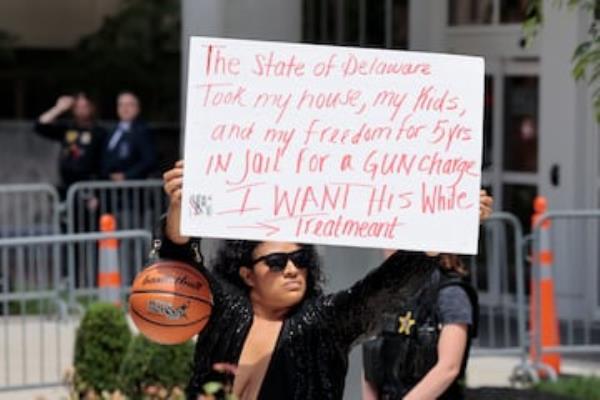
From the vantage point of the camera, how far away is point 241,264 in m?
5.32

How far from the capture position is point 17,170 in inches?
701

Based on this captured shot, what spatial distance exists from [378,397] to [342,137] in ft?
5.90


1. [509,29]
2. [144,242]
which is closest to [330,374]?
[144,242]

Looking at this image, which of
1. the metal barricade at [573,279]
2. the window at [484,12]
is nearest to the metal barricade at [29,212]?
the window at [484,12]

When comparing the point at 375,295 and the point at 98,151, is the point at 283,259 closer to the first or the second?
the point at 375,295

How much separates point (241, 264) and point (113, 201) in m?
9.59

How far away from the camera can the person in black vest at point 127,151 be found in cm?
1502

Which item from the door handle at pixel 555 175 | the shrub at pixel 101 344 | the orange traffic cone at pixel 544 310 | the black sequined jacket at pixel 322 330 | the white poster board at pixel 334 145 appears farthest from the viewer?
the door handle at pixel 555 175

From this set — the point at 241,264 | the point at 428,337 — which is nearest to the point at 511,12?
the point at 428,337

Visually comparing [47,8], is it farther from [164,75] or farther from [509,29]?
[509,29]

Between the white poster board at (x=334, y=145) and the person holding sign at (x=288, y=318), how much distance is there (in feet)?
0.78

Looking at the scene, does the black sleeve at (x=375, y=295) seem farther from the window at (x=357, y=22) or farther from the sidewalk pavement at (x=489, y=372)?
the window at (x=357, y=22)

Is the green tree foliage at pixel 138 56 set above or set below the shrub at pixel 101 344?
above

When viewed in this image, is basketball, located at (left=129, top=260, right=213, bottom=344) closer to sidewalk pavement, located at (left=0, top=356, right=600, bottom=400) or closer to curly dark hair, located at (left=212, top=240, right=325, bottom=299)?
curly dark hair, located at (left=212, top=240, right=325, bottom=299)
